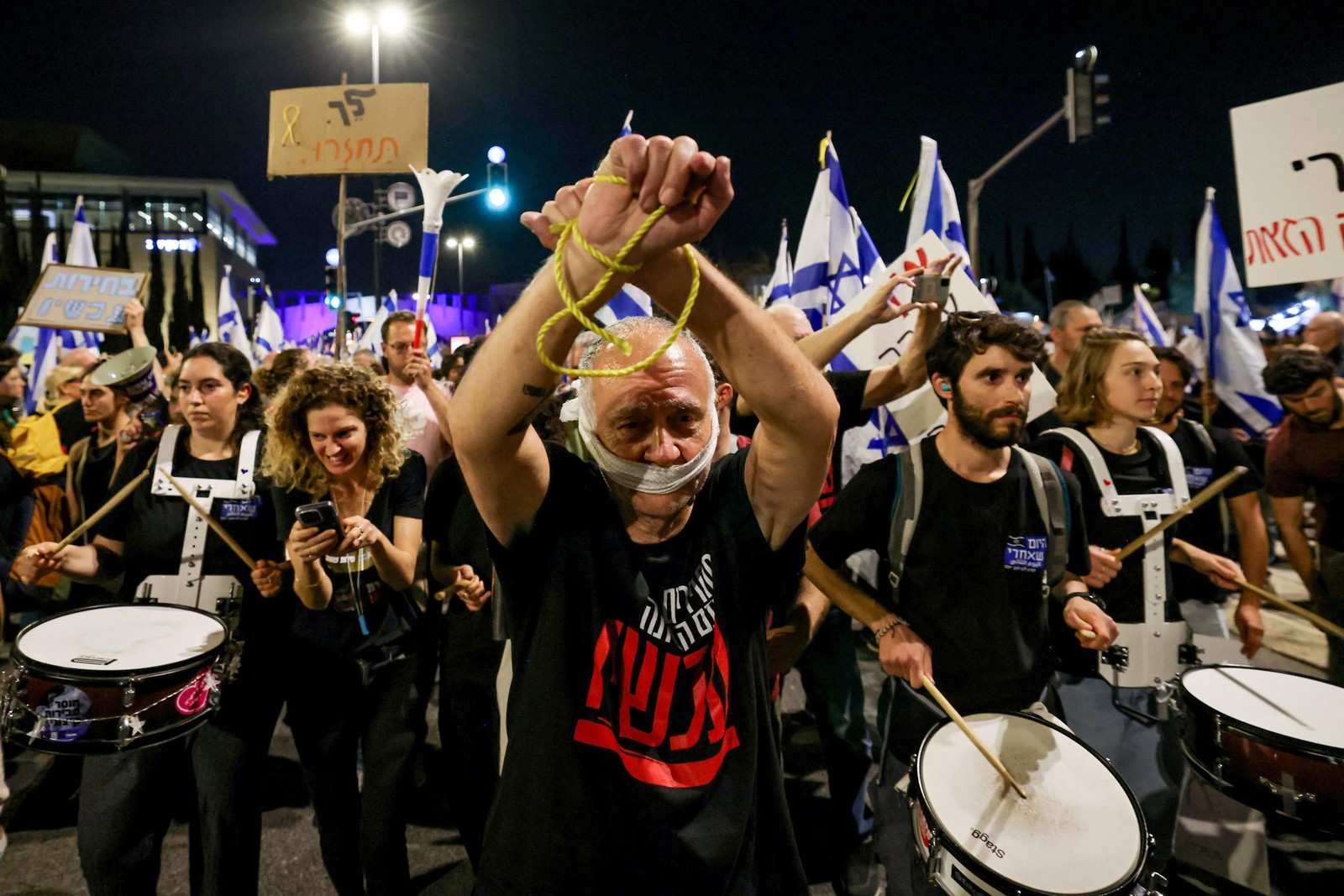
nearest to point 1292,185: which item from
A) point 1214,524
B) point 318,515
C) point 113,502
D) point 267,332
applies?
point 1214,524

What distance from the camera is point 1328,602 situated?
450 centimetres

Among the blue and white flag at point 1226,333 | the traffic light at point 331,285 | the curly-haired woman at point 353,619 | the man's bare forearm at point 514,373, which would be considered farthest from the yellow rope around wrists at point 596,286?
the traffic light at point 331,285

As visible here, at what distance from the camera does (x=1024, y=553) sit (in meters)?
2.80

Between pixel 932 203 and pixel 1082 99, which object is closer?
pixel 932 203

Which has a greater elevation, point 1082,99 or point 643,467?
point 1082,99

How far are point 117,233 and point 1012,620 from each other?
2434 inches

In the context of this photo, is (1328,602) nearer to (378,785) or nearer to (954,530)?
(954,530)

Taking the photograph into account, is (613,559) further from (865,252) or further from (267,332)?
(267,332)

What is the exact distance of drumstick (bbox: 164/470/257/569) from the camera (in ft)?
9.83

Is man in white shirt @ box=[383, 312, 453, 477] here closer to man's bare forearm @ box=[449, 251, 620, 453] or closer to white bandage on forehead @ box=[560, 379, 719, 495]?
white bandage on forehead @ box=[560, 379, 719, 495]

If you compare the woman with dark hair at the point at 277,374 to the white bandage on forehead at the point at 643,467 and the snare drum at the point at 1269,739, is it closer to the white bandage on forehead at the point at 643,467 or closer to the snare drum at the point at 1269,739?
the white bandage on forehead at the point at 643,467

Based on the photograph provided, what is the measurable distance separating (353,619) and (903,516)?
2268 mm

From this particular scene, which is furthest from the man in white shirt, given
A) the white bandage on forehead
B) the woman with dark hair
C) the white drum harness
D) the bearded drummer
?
the white bandage on forehead

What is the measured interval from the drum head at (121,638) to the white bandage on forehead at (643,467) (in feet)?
6.14
